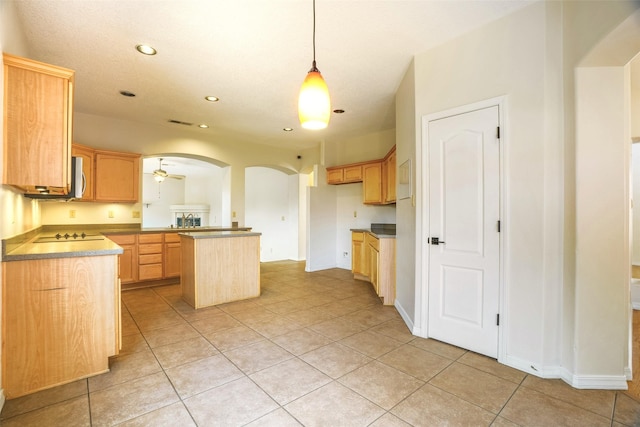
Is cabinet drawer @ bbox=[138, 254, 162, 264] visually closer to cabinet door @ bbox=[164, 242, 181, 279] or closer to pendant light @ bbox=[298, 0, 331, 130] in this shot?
cabinet door @ bbox=[164, 242, 181, 279]

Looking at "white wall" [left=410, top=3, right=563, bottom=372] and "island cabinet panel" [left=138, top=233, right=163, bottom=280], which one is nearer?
"white wall" [left=410, top=3, right=563, bottom=372]

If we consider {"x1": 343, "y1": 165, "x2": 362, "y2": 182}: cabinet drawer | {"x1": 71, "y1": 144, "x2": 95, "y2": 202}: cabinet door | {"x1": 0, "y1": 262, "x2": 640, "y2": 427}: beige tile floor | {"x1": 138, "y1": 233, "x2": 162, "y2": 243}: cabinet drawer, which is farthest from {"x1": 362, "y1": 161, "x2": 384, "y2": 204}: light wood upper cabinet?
{"x1": 71, "y1": 144, "x2": 95, "y2": 202}: cabinet door

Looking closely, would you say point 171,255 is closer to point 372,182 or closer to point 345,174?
point 345,174

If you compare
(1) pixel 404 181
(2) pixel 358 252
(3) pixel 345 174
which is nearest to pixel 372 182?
(3) pixel 345 174

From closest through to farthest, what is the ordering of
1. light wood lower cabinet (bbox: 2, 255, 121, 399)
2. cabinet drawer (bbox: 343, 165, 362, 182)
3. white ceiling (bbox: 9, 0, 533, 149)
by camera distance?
Answer: light wood lower cabinet (bbox: 2, 255, 121, 399) < white ceiling (bbox: 9, 0, 533, 149) < cabinet drawer (bbox: 343, 165, 362, 182)

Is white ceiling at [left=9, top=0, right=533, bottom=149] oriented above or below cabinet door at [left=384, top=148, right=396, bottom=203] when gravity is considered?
above

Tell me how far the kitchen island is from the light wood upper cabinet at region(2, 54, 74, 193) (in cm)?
172

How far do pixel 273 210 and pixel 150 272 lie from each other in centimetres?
351

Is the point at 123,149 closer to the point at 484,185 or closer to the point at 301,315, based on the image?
the point at 301,315

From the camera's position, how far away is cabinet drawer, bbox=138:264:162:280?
4.59m

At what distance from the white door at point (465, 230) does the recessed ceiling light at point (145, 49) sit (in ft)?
8.95

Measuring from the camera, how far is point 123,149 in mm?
4793

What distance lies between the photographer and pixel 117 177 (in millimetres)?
4590

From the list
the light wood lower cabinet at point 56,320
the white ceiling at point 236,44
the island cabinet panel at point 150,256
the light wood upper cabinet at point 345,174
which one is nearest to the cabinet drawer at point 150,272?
the island cabinet panel at point 150,256
